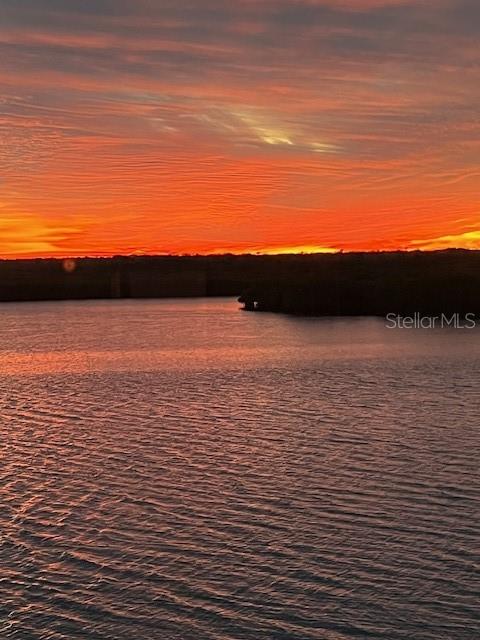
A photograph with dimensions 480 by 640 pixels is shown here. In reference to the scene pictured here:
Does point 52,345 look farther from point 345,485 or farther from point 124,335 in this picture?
point 345,485

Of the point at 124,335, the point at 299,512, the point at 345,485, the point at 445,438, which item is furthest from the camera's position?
the point at 124,335

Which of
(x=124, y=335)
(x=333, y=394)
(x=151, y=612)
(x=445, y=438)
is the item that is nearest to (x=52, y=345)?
(x=124, y=335)

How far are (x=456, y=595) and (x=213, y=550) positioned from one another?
14.9ft

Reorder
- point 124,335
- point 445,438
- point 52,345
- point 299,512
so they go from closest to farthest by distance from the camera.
Result: point 299,512, point 445,438, point 52,345, point 124,335

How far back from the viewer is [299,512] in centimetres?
1977

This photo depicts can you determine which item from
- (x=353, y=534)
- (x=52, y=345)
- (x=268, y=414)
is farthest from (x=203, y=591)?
(x=52, y=345)

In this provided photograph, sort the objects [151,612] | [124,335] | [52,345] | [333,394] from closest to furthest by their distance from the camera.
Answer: [151,612] → [333,394] → [52,345] → [124,335]

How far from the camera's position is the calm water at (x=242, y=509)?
14242mm

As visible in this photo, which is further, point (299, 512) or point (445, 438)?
point (445, 438)

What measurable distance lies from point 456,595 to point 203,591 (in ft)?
12.9

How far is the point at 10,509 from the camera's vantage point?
20.4 metres

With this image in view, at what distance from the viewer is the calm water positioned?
14.2m

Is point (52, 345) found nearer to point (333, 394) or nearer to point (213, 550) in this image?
point (333, 394)

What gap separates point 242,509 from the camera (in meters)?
20.2
